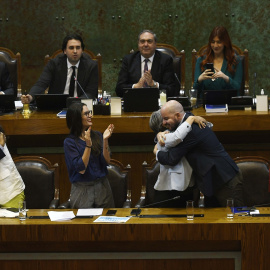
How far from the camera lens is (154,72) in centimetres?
636

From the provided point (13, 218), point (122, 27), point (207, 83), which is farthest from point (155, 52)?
point (13, 218)

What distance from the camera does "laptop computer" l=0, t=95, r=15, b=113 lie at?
5766mm

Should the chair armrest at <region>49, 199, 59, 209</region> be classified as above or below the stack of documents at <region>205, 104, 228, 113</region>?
below

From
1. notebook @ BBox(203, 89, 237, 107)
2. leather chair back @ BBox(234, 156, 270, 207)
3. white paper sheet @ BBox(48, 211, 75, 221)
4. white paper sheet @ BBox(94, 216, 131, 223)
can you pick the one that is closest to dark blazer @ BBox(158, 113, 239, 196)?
leather chair back @ BBox(234, 156, 270, 207)

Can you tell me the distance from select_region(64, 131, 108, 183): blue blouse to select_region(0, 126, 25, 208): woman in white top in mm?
394

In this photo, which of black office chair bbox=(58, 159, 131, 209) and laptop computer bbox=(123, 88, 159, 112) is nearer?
black office chair bbox=(58, 159, 131, 209)

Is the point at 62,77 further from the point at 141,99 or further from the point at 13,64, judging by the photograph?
the point at 141,99

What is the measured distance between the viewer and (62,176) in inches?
220

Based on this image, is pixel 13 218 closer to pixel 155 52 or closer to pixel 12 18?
pixel 155 52

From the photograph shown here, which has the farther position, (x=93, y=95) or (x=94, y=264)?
(x=93, y=95)

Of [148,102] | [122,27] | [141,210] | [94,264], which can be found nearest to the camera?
[94,264]

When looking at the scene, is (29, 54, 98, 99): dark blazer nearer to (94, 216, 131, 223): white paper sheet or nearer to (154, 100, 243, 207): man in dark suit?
(154, 100, 243, 207): man in dark suit

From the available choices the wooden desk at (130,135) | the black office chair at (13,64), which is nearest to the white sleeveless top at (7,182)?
the wooden desk at (130,135)

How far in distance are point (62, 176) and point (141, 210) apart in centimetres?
161
